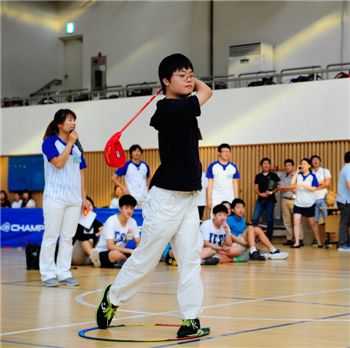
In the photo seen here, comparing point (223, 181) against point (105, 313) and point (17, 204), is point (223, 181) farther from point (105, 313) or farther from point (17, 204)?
Answer: point (17, 204)

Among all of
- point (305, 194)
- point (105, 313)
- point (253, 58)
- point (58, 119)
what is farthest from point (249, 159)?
point (105, 313)

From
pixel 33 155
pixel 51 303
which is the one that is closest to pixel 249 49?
pixel 33 155

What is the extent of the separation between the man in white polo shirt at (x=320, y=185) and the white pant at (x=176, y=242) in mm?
12324

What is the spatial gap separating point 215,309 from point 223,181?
27.0 feet

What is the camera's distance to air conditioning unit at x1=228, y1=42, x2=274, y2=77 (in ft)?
78.6

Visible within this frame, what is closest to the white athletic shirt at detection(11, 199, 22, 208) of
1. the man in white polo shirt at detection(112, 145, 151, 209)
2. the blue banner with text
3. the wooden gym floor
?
the blue banner with text

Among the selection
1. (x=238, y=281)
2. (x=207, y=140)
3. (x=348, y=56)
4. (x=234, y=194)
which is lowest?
(x=238, y=281)

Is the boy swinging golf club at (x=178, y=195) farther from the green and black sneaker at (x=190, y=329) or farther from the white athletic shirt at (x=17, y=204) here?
the white athletic shirt at (x=17, y=204)

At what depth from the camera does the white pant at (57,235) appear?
852 centimetres

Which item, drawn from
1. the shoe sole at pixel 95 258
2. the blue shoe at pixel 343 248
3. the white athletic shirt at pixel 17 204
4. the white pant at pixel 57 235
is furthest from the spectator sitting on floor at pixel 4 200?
the white pant at pixel 57 235

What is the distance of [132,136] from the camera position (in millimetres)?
23188

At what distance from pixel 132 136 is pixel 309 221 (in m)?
7.40

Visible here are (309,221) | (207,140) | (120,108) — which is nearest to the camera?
(309,221)

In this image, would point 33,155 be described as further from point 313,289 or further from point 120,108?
point 313,289
